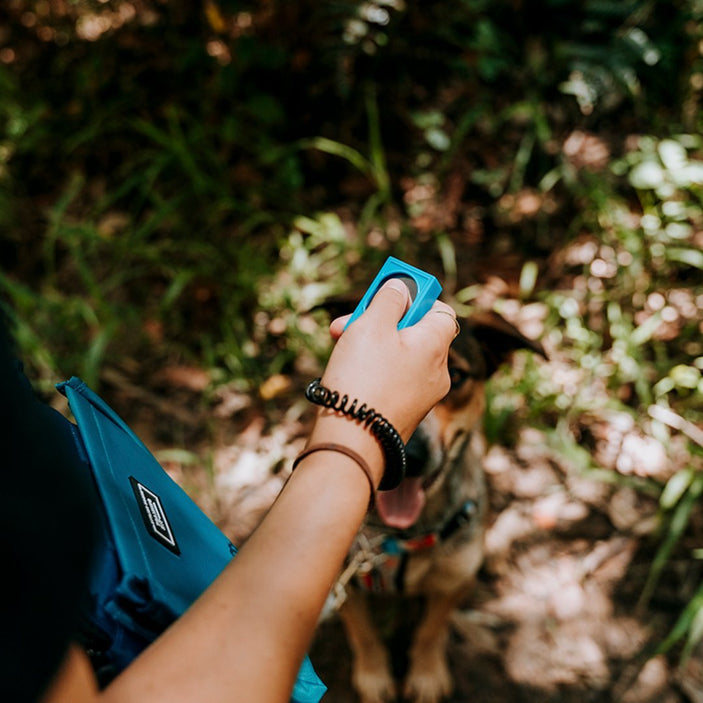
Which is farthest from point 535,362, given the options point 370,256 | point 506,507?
point 370,256

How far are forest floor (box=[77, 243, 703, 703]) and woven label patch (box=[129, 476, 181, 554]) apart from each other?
5.96 feet

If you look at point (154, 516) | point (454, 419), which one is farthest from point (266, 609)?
point (454, 419)

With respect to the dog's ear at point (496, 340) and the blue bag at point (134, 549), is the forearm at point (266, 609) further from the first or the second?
the dog's ear at point (496, 340)

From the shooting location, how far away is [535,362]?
117 inches

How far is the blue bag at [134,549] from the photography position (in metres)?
0.78

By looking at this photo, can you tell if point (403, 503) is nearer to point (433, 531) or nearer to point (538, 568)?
point (433, 531)

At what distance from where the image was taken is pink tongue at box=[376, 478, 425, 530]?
181cm

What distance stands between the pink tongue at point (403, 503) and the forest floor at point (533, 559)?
103 cm

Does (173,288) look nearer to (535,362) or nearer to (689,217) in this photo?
(535,362)

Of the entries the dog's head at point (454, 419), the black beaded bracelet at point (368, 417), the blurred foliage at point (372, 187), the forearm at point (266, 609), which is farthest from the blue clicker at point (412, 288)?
the blurred foliage at point (372, 187)

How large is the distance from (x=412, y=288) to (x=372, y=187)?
9.45 feet

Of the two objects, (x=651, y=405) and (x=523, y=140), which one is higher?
(x=523, y=140)

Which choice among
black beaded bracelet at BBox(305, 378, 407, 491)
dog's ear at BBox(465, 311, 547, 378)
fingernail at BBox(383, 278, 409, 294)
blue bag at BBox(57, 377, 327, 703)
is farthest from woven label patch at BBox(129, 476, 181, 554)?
dog's ear at BBox(465, 311, 547, 378)

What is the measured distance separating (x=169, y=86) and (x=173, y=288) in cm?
183
